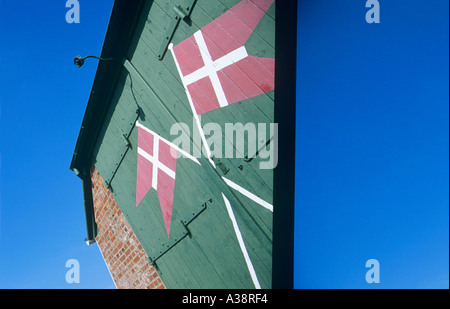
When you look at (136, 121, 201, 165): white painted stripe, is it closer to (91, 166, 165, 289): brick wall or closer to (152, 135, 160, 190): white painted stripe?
(152, 135, 160, 190): white painted stripe

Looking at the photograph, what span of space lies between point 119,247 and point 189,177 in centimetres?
226

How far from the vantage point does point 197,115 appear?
9.77ft

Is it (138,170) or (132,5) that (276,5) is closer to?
(132,5)

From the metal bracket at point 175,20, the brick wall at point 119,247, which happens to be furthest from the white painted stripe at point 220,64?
the brick wall at point 119,247

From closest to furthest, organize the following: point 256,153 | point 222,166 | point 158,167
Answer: point 256,153 < point 222,166 < point 158,167

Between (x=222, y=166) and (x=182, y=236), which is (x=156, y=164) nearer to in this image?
(x=182, y=236)

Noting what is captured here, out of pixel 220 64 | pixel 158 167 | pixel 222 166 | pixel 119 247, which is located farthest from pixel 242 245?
pixel 119 247

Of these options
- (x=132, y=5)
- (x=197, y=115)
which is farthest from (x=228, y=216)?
(x=132, y=5)

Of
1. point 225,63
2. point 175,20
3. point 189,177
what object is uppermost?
point 175,20

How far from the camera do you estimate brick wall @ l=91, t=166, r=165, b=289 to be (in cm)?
409

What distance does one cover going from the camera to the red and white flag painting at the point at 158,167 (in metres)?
3.39

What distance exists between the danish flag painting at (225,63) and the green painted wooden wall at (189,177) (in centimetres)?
7

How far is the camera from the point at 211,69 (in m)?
2.84

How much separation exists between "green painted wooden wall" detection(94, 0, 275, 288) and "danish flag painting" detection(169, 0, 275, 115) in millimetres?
66
